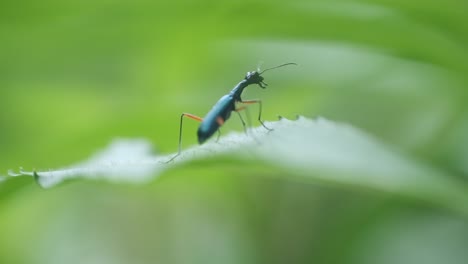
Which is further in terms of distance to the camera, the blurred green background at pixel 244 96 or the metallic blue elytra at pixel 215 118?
the blurred green background at pixel 244 96

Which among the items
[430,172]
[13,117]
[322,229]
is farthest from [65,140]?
[430,172]

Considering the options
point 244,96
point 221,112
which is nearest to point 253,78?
point 221,112

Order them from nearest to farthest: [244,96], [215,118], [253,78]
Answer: [215,118]
[253,78]
[244,96]

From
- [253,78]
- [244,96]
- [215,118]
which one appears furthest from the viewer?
[244,96]

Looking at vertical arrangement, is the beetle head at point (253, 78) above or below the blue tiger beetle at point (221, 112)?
above

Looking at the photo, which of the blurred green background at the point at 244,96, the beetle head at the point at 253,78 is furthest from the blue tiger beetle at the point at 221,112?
the blurred green background at the point at 244,96

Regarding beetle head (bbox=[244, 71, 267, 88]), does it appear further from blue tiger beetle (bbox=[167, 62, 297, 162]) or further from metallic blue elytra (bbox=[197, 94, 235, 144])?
metallic blue elytra (bbox=[197, 94, 235, 144])

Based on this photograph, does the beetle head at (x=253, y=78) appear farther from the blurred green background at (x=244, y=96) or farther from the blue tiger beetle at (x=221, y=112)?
the blurred green background at (x=244, y=96)

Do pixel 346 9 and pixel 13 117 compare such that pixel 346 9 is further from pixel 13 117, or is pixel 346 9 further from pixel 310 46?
pixel 13 117

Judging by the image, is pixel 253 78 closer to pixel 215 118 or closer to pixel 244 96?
pixel 215 118

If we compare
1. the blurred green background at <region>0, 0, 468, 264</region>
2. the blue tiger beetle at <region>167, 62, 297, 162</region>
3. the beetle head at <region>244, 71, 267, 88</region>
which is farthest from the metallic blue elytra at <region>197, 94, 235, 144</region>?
the blurred green background at <region>0, 0, 468, 264</region>
